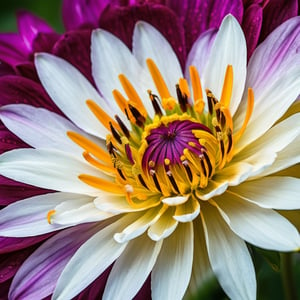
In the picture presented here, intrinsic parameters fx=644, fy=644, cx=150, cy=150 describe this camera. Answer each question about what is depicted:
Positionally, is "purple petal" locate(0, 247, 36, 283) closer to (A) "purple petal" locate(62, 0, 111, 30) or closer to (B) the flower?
(B) the flower

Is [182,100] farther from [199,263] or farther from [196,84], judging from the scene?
[199,263]

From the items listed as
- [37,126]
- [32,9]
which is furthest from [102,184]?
[32,9]

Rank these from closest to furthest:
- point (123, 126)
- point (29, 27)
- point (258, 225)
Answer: point (258, 225)
point (123, 126)
point (29, 27)

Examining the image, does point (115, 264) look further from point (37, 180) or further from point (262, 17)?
point (262, 17)

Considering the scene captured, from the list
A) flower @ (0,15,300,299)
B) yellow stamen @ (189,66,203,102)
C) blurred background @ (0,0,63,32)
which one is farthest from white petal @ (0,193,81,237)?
blurred background @ (0,0,63,32)

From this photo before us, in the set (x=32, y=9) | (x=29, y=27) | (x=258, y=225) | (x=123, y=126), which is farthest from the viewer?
(x=32, y=9)

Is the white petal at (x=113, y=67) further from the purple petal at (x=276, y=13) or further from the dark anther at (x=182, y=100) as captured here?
the purple petal at (x=276, y=13)

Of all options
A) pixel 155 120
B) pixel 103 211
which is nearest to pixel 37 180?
pixel 103 211

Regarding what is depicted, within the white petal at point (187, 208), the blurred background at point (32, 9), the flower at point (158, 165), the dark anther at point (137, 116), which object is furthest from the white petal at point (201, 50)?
the blurred background at point (32, 9)
